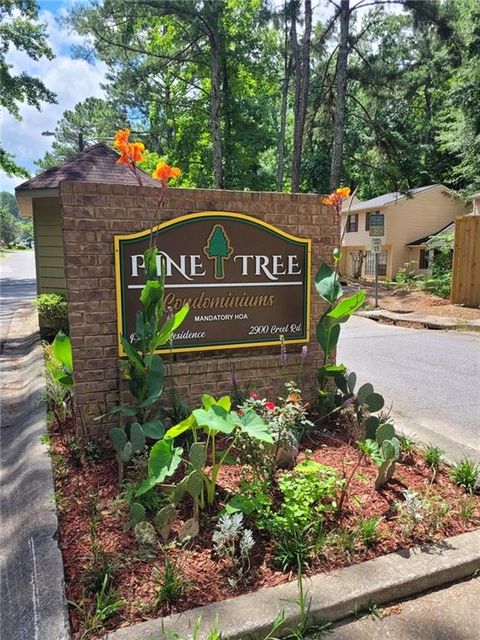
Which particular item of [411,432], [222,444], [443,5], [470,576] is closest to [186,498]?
[222,444]

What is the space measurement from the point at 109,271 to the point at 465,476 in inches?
104

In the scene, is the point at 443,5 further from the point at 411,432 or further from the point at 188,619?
the point at 188,619

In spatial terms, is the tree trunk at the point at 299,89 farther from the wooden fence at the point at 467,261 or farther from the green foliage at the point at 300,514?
the green foliage at the point at 300,514

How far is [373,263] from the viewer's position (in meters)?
27.1

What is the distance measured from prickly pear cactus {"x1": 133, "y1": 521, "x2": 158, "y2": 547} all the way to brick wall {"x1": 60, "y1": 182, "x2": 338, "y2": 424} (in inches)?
49.8

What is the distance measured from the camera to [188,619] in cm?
178

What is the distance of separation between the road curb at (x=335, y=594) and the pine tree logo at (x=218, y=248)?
7.32 ft

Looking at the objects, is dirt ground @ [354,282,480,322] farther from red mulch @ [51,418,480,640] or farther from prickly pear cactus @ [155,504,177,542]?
prickly pear cactus @ [155,504,177,542]

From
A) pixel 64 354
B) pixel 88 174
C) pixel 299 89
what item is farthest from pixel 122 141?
pixel 299 89

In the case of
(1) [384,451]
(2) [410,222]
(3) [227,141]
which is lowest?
(1) [384,451]

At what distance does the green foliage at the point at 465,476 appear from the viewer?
9.09 feet

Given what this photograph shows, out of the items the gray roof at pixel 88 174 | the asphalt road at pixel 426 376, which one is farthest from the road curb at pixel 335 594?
the gray roof at pixel 88 174

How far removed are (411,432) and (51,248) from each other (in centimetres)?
725

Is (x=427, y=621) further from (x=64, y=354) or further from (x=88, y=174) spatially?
(x=88, y=174)
